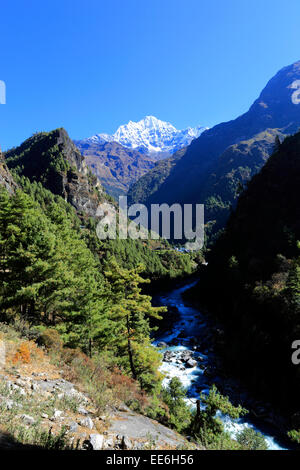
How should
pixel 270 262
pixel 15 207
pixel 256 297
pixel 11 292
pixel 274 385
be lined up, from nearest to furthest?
pixel 11 292 → pixel 15 207 → pixel 274 385 → pixel 256 297 → pixel 270 262

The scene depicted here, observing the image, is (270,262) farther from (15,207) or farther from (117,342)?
(15,207)

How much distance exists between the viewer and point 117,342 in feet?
60.7

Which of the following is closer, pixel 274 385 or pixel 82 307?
pixel 82 307

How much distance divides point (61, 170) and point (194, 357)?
441 feet

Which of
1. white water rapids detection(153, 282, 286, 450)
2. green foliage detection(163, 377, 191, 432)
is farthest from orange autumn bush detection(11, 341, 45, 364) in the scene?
green foliage detection(163, 377, 191, 432)

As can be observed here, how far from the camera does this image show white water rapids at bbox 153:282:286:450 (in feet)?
82.3

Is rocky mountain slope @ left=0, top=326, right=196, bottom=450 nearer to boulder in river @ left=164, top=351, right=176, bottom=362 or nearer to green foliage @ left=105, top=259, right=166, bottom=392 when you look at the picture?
green foliage @ left=105, top=259, right=166, bottom=392

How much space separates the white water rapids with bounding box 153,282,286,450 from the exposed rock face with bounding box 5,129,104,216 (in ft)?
310

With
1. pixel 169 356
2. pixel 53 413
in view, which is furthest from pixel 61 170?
pixel 53 413

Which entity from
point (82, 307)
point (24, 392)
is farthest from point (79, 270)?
point (24, 392)

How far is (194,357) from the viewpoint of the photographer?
41.3 m

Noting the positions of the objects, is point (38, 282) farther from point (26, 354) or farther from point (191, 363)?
point (191, 363)
